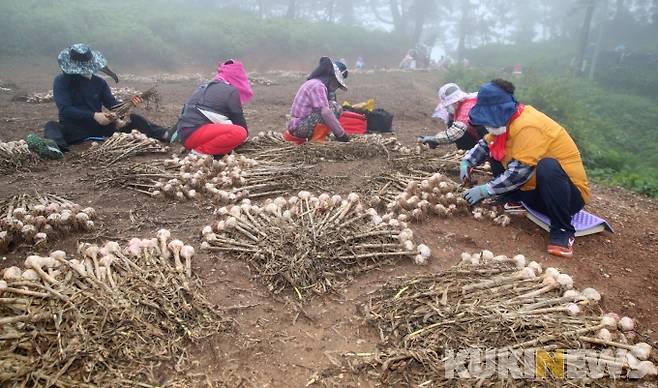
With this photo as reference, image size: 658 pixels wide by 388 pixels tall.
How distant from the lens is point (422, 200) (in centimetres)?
413

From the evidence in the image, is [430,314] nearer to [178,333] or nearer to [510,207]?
[178,333]

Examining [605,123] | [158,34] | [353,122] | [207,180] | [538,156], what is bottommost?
[605,123]

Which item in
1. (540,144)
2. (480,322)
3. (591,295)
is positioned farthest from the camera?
(540,144)

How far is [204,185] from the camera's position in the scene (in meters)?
4.50

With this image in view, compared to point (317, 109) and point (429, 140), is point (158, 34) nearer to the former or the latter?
point (317, 109)

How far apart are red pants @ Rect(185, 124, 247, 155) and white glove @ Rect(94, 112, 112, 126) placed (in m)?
1.32

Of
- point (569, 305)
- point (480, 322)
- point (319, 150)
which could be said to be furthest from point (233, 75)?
point (569, 305)

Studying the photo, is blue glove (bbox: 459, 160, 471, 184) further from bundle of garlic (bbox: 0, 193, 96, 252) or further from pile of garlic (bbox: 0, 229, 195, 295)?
bundle of garlic (bbox: 0, 193, 96, 252)

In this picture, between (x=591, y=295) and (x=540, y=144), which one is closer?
(x=591, y=295)

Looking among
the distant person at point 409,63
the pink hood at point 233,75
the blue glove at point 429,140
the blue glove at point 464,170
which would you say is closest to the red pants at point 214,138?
the pink hood at point 233,75

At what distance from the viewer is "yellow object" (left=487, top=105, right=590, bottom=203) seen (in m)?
3.52

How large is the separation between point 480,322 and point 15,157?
17.3 feet

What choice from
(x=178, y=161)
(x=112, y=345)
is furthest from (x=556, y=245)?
(x=178, y=161)

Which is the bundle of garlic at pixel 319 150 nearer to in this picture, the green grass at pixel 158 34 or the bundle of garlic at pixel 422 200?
the bundle of garlic at pixel 422 200
